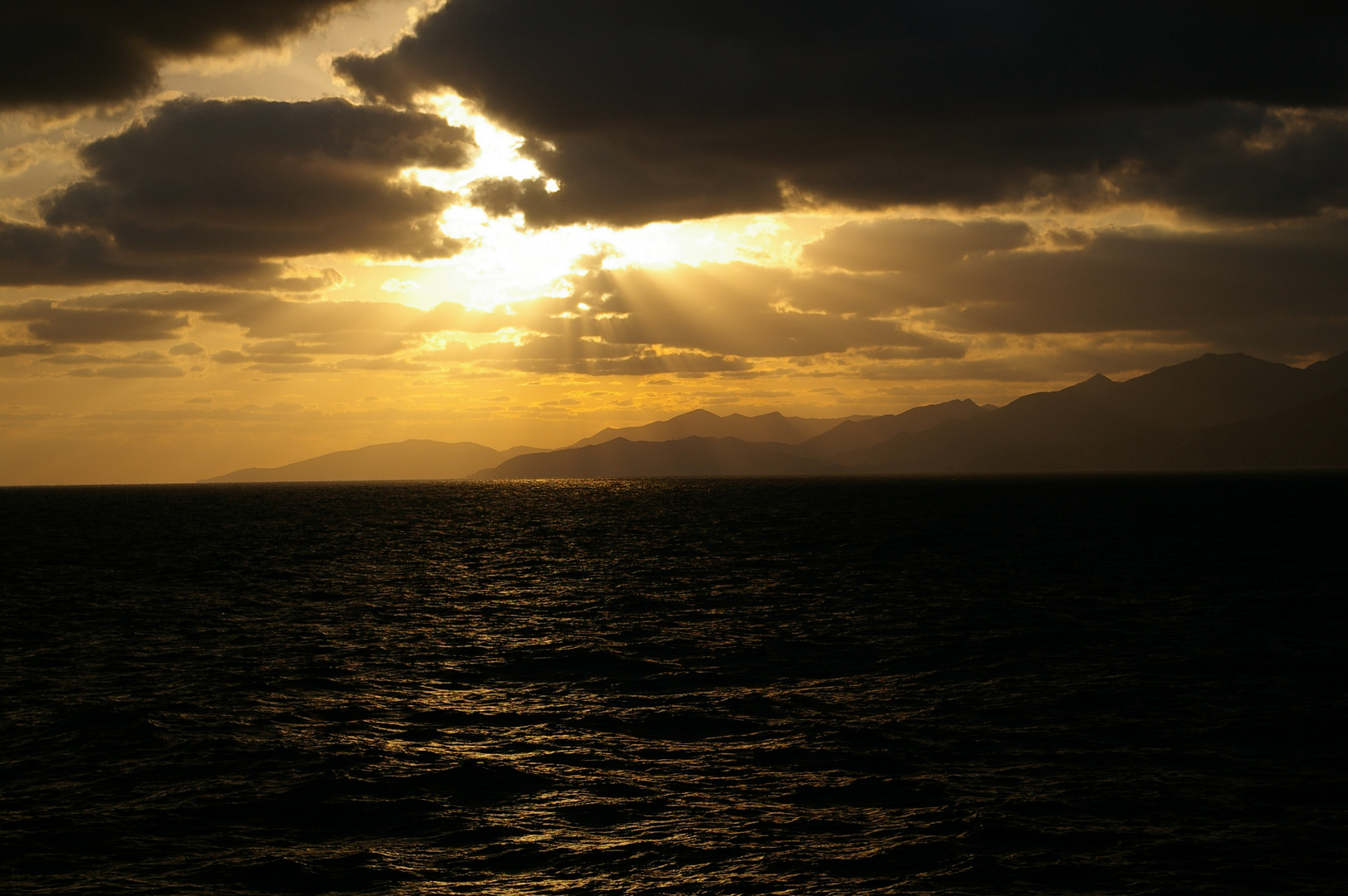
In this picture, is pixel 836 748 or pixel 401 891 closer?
pixel 401 891

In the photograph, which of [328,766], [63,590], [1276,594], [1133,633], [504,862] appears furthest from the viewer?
[63,590]

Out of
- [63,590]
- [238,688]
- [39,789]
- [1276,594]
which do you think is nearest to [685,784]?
[39,789]

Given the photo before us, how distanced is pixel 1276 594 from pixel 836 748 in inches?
1343

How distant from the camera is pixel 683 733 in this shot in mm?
24438

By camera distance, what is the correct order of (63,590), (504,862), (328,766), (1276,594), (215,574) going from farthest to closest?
(215,574), (63,590), (1276,594), (328,766), (504,862)

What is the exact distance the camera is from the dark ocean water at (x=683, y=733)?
54.6 ft

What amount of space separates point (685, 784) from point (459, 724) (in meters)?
7.71

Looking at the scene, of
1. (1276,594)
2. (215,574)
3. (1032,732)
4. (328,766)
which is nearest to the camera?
(328,766)

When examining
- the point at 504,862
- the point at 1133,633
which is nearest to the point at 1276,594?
the point at 1133,633

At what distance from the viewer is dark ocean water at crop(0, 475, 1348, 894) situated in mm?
16641

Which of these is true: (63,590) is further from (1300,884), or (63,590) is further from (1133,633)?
(1300,884)

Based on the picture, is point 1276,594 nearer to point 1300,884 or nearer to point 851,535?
point 1300,884

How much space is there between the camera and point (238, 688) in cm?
2941

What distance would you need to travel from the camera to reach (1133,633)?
37125mm
